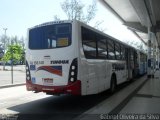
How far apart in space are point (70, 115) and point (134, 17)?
33.7 metres

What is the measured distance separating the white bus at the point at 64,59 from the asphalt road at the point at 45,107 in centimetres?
62

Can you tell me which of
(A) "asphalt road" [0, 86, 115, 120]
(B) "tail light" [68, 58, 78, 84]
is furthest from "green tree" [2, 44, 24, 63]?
(B) "tail light" [68, 58, 78, 84]

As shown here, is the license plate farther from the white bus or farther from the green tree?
the green tree

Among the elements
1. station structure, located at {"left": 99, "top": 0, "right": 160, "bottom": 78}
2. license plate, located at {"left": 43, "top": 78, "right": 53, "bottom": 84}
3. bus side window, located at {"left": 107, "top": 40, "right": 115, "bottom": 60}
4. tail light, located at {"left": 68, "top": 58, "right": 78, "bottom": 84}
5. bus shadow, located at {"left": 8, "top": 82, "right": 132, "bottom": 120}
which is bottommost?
bus shadow, located at {"left": 8, "top": 82, "right": 132, "bottom": 120}

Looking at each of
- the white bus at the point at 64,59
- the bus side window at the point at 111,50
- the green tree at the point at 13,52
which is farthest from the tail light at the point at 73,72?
the green tree at the point at 13,52

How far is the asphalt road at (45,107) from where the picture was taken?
8.81 m

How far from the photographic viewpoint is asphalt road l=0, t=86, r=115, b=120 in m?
8.81

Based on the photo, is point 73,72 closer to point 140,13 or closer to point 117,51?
point 117,51

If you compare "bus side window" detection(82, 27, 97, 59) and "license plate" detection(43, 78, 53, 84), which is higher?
"bus side window" detection(82, 27, 97, 59)

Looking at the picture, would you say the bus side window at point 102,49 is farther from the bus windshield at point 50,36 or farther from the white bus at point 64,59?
the bus windshield at point 50,36

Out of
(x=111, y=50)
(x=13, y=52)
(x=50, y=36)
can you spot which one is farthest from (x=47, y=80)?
(x=13, y=52)

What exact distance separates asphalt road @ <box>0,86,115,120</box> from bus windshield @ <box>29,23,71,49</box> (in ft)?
7.14

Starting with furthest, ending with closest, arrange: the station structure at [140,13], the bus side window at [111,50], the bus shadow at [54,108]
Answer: the station structure at [140,13] → the bus side window at [111,50] → the bus shadow at [54,108]

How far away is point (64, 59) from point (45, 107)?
1.91 m
